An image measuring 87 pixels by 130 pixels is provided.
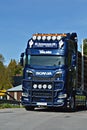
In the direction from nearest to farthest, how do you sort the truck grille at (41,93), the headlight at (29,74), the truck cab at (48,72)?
the truck cab at (48,72)
the truck grille at (41,93)
the headlight at (29,74)

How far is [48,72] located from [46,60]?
82 centimetres

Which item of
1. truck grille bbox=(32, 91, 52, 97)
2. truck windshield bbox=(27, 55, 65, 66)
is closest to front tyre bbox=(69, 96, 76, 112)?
truck grille bbox=(32, 91, 52, 97)

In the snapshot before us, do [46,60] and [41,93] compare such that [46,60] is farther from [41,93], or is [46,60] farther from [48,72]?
[41,93]

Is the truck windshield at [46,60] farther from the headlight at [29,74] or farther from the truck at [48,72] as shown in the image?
the headlight at [29,74]

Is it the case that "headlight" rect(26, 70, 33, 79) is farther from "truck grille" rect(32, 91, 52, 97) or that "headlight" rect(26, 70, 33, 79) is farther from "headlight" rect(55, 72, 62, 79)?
"headlight" rect(55, 72, 62, 79)

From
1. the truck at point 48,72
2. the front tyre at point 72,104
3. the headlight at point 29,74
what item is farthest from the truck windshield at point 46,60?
the front tyre at point 72,104

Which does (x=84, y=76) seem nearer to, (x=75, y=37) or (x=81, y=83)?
(x=81, y=83)

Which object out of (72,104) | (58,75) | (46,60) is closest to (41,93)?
(58,75)

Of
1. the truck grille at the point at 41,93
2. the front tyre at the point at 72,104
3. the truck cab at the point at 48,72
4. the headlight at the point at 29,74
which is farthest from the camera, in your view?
the front tyre at the point at 72,104

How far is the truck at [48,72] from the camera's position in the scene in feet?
80.2

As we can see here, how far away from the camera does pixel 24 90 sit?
24953mm

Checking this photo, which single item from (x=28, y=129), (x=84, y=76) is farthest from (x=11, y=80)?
(x=28, y=129)

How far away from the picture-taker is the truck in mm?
24438

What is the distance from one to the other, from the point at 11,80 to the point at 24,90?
6514cm
